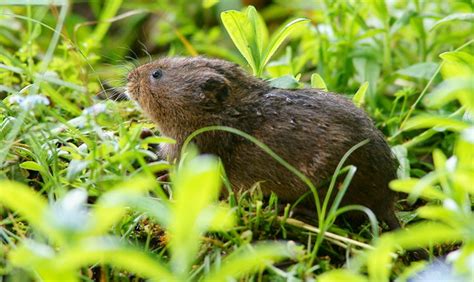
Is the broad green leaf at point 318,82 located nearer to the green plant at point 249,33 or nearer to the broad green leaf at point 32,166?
the green plant at point 249,33

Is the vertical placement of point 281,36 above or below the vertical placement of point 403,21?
above

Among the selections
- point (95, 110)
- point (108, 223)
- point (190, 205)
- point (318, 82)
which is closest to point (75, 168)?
point (95, 110)

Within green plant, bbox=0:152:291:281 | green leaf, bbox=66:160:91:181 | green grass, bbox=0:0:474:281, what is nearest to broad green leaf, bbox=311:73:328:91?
green grass, bbox=0:0:474:281

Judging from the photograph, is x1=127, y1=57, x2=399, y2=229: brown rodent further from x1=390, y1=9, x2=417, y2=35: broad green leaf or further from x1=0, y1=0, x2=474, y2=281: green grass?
x1=390, y1=9, x2=417, y2=35: broad green leaf

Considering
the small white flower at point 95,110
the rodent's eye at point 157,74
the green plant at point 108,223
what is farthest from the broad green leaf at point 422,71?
the green plant at point 108,223

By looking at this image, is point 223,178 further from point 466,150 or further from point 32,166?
point 466,150

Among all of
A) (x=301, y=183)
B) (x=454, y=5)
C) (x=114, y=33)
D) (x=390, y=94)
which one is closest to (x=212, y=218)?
(x=301, y=183)

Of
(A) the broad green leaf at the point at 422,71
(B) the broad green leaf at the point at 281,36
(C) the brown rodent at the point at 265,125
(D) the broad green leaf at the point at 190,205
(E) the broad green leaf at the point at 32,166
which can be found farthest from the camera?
(A) the broad green leaf at the point at 422,71
